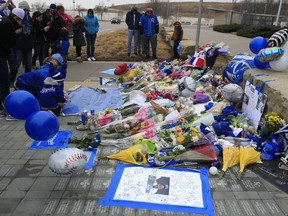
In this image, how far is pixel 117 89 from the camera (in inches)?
283

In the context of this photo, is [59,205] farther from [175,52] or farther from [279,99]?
[175,52]

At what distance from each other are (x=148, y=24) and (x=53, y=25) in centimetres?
341

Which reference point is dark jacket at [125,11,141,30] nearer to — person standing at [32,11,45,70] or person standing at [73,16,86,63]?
person standing at [73,16,86,63]

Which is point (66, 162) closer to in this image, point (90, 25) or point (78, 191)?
point (78, 191)

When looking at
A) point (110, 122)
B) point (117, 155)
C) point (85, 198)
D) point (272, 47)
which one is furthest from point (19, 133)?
point (272, 47)

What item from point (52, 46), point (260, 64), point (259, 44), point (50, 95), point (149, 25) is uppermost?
→ point (259, 44)

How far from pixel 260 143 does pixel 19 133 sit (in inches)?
145

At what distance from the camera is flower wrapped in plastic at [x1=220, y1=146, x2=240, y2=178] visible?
362 cm

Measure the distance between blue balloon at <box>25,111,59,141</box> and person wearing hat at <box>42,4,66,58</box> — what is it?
20.7 feet

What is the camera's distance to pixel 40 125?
2.98m

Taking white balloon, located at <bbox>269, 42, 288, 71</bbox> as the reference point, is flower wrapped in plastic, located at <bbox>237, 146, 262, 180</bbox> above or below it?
below

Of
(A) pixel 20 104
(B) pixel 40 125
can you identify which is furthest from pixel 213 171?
(A) pixel 20 104

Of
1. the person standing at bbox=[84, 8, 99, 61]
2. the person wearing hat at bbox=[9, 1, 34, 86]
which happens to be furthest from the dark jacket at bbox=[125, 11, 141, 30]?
the person wearing hat at bbox=[9, 1, 34, 86]

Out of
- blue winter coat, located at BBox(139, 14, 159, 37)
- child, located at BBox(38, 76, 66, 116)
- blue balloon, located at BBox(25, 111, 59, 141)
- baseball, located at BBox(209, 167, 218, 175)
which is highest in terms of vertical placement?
blue winter coat, located at BBox(139, 14, 159, 37)
